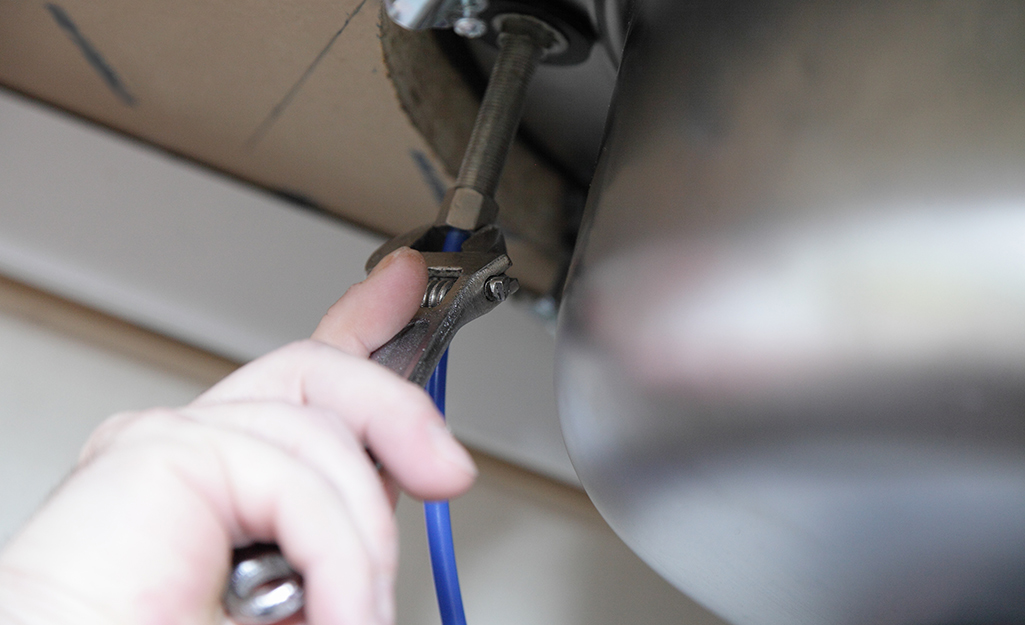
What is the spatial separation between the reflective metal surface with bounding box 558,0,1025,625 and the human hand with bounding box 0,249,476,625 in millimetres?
69

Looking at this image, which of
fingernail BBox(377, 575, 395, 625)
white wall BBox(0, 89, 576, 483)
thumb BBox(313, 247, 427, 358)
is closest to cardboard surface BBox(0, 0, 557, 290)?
white wall BBox(0, 89, 576, 483)

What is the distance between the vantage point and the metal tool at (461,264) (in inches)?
7.2

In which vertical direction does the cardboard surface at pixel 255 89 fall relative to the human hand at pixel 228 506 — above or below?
above

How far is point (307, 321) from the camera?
0.49 meters

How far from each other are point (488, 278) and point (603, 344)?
0.05 metres

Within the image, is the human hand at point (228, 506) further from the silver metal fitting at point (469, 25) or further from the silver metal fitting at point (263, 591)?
the silver metal fitting at point (469, 25)

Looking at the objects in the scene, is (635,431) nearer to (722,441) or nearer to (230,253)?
(722,441)

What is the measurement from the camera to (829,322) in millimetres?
195

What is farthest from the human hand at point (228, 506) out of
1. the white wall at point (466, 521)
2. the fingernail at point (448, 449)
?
the white wall at point (466, 521)

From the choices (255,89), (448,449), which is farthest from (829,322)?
(255,89)

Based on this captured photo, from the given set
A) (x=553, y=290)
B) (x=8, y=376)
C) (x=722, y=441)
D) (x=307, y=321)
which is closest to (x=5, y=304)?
(x=8, y=376)

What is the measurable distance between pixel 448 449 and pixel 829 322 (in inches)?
4.2

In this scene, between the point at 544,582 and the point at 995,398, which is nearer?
the point at 995,398

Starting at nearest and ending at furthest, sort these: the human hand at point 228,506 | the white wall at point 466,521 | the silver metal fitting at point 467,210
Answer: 1. the human hand at point 228,506
2. the silver metal fitting at point 467,210
3. the white wall at point 466,521
